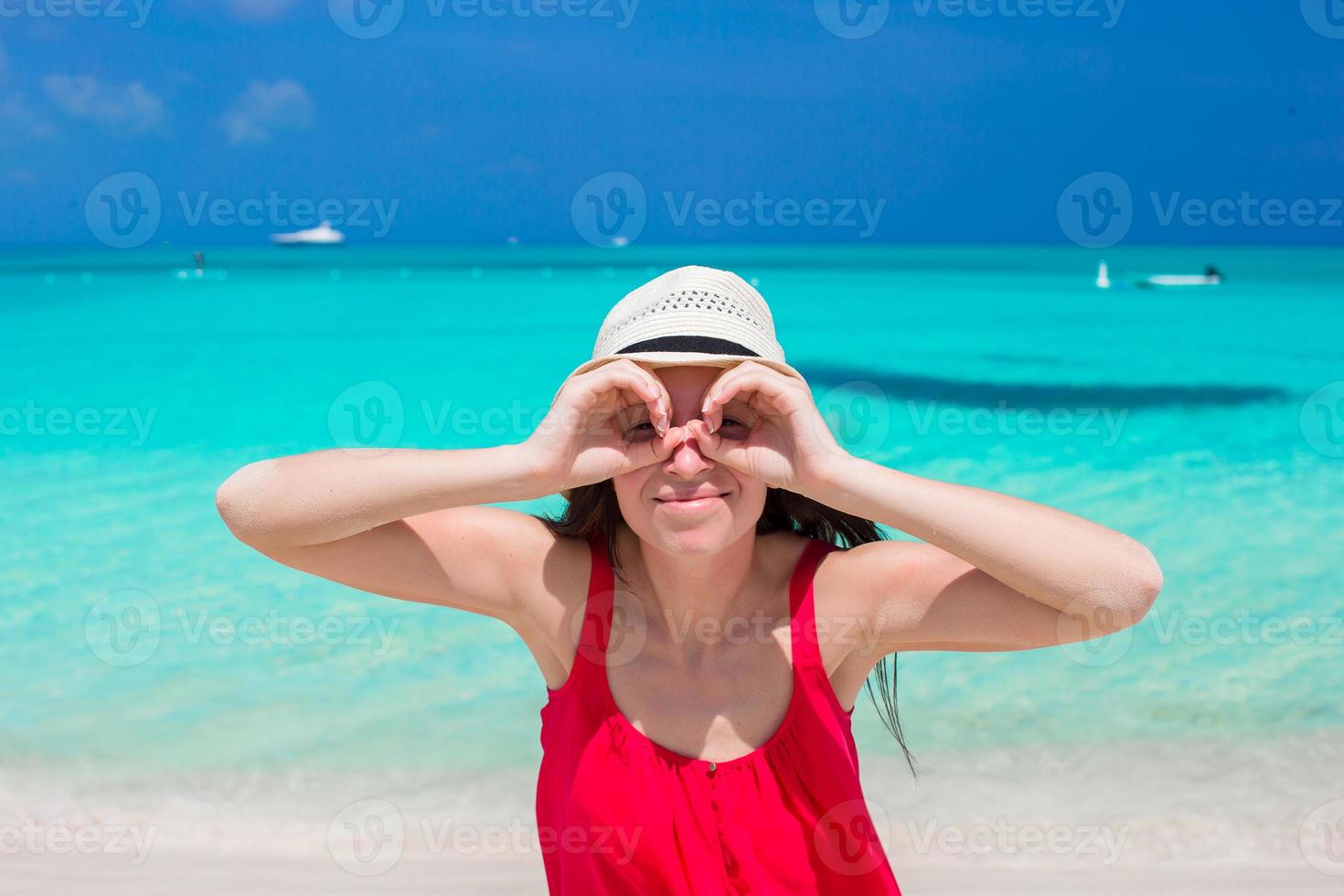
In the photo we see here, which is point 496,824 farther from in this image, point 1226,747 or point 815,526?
point 1226,747

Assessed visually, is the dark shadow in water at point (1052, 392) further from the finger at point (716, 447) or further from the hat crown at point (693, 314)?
the finger at point (716, 447)

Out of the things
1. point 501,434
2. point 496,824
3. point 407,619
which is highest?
point 501,434

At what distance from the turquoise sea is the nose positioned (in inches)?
128

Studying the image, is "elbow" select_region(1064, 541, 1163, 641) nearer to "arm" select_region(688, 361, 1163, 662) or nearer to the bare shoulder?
"arm" select_region(688, 361, 1163, 662)

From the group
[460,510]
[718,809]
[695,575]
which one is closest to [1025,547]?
[695,575]

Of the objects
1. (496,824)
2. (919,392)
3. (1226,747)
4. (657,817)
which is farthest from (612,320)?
(919,392)

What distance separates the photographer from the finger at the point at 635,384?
2186mm

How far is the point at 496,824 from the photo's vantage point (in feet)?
15.9

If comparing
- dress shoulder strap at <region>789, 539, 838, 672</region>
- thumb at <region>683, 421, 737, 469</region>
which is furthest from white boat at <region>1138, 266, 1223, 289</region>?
thumb at <region>683, 421, 737, 469</region>

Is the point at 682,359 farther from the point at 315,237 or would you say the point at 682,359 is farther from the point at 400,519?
the point at 315,237

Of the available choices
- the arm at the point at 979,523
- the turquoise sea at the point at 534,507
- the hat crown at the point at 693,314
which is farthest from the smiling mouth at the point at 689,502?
the turquoise sea at the point at 534,507

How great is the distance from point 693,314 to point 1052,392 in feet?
53.6

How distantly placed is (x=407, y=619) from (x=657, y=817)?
505cm

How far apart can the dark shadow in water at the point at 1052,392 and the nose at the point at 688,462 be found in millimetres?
14222
